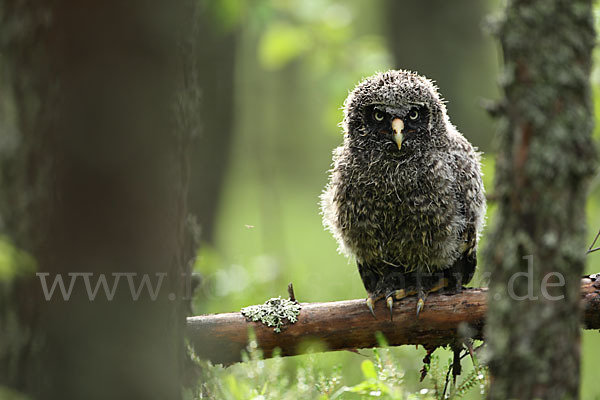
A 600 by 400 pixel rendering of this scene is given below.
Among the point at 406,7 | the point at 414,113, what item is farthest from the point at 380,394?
the point at 406,7

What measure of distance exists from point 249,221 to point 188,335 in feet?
36.0

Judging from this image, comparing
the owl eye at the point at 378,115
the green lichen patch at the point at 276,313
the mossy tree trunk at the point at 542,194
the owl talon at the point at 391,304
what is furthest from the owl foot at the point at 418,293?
the mossy tree trunk at the point at 542,194

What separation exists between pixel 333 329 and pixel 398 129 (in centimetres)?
126

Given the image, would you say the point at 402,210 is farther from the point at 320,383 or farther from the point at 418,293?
the point at 320,383

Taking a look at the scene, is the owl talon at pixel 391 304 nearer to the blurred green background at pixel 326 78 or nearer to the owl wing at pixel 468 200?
the owl wing at pixel 468 200

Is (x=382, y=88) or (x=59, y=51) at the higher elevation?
(x=382, y=88)

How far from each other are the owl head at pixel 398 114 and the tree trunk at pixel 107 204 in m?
1.69

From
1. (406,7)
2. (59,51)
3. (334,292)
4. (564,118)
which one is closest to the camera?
(564,118)

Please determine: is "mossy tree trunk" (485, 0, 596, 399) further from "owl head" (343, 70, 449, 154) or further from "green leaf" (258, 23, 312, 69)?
"green leaf" (258, 23, 312, 69)

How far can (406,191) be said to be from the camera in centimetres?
357

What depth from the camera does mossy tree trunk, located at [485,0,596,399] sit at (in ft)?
5.86

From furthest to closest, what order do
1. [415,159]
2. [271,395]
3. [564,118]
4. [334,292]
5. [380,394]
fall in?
[334,292], [415,159], [271,395], [380,394], [564,118]

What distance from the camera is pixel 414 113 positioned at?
375 centimetres

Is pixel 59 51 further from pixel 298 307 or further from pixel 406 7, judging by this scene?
pixel 406 7
